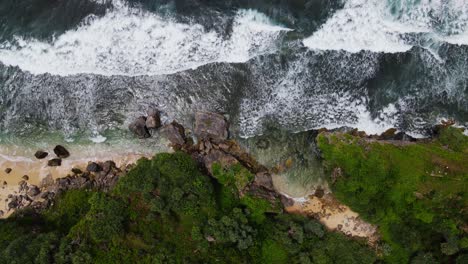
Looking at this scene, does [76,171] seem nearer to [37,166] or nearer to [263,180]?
[37,166]

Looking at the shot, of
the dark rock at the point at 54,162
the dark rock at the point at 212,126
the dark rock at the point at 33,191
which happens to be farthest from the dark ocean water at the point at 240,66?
the dark rock at the point at 33,191

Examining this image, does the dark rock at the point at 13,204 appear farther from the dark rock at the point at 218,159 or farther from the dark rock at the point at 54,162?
the dark rock at the point at 218,159

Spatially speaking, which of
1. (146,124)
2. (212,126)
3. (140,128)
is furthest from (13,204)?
(212,126)

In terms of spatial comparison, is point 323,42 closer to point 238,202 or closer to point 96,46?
point 238,202

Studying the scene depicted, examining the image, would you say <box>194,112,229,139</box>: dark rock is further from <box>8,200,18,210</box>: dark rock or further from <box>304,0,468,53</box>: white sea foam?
<box>8,200,18,210</box>: dark rock

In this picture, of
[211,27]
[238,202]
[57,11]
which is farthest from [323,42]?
[57,11]

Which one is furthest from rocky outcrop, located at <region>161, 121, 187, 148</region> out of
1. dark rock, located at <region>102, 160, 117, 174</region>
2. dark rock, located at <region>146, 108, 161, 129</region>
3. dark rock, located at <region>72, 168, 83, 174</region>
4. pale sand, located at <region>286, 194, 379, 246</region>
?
pale sand, located at <region>286, 194, 379, 246</region>
